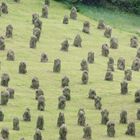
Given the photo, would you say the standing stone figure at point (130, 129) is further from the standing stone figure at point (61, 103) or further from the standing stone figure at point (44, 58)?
the standing stone figure at point (44, 58)

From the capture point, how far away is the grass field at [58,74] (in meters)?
64.4

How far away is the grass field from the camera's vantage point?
6444 cm

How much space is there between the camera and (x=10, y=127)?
203 ft

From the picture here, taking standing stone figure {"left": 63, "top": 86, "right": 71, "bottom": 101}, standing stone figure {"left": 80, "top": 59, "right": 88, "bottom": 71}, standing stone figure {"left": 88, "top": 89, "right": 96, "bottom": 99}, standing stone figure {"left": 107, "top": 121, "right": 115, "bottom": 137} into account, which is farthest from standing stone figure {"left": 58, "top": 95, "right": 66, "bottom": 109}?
standing stone figure {"left": 80, "top": 59, "right": 88, "bottom": 71}

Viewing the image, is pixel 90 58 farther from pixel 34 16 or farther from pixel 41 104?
pixel 41 104

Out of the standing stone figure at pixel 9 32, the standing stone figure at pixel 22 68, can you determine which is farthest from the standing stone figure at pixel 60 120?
the standing stone figure at pixel 9 32

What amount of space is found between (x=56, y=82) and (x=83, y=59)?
21.8ft

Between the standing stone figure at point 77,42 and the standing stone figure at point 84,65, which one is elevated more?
the standing stone figure at point 77,42

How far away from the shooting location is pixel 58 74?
78.1 metres

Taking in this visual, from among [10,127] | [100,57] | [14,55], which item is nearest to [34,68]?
[14,55]

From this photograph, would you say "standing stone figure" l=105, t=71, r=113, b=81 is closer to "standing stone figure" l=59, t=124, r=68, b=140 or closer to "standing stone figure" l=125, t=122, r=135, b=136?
"standing stone figure" l=125, t=122, r=135, b=136

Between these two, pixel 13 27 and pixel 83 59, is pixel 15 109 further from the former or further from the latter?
pixel 13 27

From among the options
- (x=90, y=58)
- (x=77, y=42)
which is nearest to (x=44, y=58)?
(x=90, y=58)

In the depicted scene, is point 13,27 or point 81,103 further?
point 13,27
